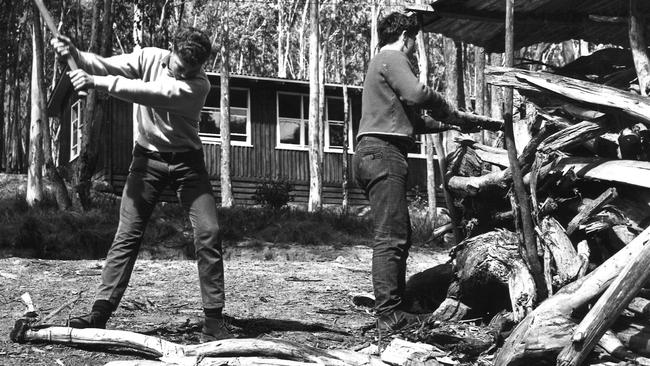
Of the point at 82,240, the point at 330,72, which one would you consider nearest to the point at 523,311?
the point at 82,240

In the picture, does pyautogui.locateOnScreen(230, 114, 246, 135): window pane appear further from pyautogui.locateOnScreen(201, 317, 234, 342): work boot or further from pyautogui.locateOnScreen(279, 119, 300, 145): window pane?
pyautogui.locateOnScreen(201, 317, 234, 342): work boot

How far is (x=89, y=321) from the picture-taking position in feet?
18.0

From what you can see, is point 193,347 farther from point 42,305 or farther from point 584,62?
point 584,62

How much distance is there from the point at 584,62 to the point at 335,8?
116 ft

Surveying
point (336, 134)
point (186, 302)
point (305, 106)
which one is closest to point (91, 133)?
point (305, 106)

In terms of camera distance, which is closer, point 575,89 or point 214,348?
point 214,348

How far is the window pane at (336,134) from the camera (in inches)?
1087

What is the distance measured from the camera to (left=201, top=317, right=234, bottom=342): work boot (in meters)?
5.52

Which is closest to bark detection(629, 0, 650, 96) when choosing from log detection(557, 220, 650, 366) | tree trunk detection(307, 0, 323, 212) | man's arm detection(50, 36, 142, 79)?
log detection(557, 220, 650, 366)

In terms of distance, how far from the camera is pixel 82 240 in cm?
1394

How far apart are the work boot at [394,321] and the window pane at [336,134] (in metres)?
21.7

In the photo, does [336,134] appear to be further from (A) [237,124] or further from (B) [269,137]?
(A) [237,124]

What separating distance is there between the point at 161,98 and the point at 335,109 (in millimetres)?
22451

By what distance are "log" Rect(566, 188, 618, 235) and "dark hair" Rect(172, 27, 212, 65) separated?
8.74ft
